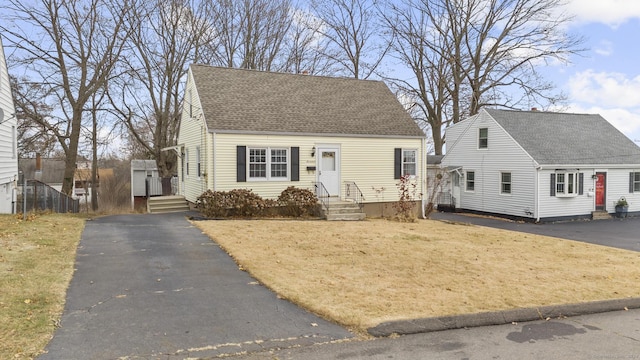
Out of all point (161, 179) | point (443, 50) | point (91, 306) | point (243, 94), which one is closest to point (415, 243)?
point (91, 306)

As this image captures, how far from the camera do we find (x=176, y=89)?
28297 millimetres

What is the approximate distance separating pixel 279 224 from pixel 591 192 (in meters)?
19.1

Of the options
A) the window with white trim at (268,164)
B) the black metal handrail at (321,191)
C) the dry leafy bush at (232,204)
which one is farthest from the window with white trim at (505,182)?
the dry leafy bush at (232,204)

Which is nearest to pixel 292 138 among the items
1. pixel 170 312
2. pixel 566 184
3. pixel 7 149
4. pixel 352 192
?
pixel 352 192

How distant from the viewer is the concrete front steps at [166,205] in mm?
18656

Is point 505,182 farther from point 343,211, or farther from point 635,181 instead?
point 343,211

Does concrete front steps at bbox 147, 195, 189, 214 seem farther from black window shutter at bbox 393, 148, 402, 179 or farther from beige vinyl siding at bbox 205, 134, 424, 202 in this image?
black window shutter at bbox 393, 148, 402, 179

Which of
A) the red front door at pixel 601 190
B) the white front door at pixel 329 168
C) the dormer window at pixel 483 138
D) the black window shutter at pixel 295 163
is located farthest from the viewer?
the dormer window at pixel 483 138

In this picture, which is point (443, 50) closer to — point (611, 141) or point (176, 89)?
point (611, 141)

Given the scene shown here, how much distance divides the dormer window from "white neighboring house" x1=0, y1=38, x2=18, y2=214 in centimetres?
2318

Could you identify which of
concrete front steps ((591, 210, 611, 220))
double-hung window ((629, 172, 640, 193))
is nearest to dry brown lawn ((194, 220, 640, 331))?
concrete front steps ((591, 210, 611, 220))

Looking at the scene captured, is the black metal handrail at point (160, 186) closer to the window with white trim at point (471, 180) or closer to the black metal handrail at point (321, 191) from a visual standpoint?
the black metal handrail at point (321, 191)

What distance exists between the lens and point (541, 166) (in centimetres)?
2275

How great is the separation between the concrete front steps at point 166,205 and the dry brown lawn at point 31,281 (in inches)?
257
